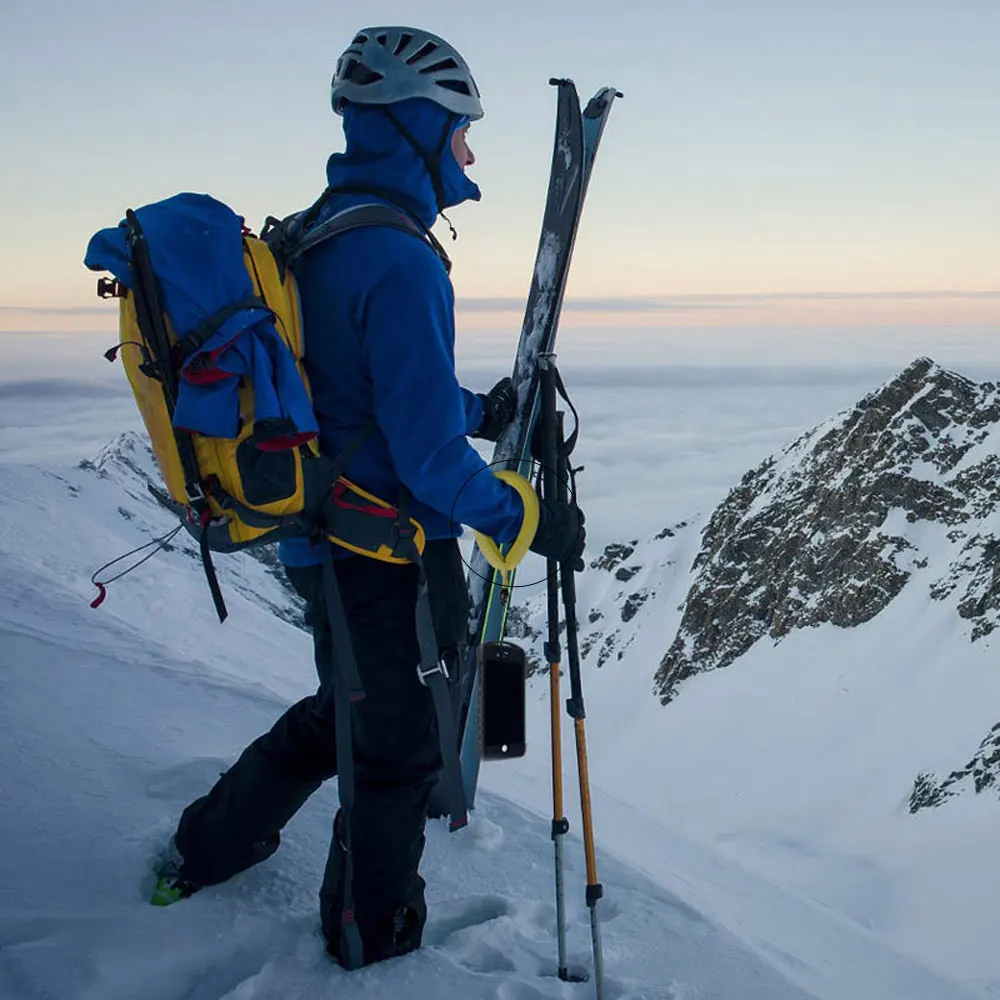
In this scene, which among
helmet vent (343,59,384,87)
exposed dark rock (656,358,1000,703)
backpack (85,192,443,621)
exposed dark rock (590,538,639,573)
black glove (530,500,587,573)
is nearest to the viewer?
backpack (85,192,443,621)

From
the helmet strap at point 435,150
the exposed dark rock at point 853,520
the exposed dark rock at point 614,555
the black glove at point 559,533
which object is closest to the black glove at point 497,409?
the black glove at point 559,533

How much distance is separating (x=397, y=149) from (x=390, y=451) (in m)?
1.13

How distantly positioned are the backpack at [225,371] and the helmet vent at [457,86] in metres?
0.56

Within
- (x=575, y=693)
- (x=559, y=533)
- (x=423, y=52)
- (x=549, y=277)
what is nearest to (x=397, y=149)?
(x=423, y=52)

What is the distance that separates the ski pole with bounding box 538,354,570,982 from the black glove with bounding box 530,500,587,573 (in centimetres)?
16

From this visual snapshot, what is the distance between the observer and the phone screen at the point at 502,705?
13.9 feet

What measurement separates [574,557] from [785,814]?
32572 millimetres

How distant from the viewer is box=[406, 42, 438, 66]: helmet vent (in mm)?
3520

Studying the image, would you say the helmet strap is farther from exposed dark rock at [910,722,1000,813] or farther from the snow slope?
exposed dark rock at [910,722,1000,813]

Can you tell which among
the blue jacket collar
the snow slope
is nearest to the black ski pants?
the snow slope

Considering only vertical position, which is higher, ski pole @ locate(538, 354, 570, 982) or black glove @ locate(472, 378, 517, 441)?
black glove @ locate(472, 378, 517, 441)

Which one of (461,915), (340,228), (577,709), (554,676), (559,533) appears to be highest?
(340,228)

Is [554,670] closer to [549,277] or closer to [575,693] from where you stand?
[575,693]

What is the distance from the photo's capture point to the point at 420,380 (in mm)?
3168
